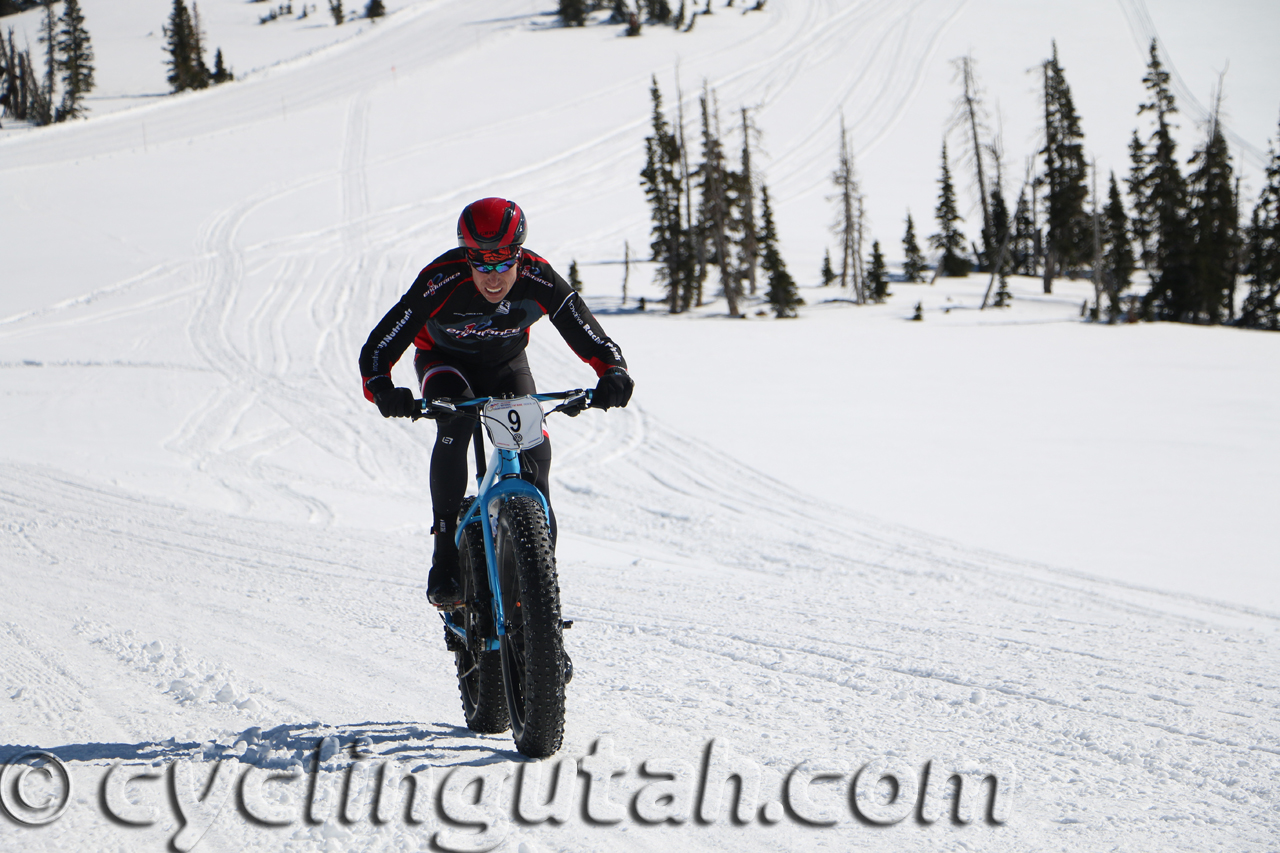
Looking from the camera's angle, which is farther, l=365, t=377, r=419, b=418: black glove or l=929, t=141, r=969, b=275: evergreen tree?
l=929, t=141, r=969, b=275: evergreen tree

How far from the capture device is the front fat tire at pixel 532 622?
3.46 metres

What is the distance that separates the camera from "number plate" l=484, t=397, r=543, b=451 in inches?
149

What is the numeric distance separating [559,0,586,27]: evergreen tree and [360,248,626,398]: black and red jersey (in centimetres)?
9794

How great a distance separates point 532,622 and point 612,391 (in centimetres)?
106

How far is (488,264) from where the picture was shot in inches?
156

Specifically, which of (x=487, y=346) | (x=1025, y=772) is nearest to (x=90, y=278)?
(x=487, y=346)

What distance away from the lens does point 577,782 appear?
3492 millimetres

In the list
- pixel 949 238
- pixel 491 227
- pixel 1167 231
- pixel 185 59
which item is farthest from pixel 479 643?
pixel 185 59

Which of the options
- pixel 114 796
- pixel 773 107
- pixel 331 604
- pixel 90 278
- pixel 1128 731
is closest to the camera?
pixel 114 796

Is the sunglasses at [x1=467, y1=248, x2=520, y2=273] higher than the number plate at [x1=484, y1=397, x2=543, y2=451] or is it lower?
higher

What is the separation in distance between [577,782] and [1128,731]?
8.43 feet

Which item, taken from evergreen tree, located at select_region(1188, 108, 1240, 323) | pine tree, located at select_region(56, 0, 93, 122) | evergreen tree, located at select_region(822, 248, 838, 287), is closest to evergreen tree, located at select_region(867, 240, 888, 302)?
evergreen tree, located at select_region(822, 248, 838, 287)

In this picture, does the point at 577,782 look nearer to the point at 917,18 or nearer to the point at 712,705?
the point at 712,705

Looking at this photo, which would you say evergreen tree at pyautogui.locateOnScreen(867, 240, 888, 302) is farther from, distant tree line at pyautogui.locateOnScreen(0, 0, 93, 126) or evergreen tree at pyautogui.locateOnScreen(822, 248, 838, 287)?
distant tree line at pyautogui.locateOnScreen(0, 0, 93, 126)
